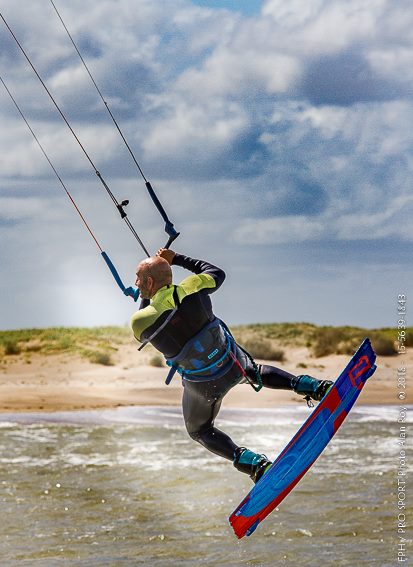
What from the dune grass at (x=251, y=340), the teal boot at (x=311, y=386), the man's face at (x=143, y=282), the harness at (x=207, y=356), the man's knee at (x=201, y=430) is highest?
the man's face at (x=143, y=282)

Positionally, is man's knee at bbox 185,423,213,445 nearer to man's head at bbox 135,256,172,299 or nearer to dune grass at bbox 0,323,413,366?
man's head at bbox 135,256,172,299

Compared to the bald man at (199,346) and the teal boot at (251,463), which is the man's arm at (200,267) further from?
the teal boot at (251,463)

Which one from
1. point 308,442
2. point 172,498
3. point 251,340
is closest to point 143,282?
point 308,442

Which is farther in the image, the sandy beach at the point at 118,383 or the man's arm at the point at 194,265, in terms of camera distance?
the sandy beach at the point at 118,383

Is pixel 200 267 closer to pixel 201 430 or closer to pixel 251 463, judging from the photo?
pixel 201 430

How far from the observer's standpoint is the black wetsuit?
955 centimetres

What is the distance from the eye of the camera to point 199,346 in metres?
9.70

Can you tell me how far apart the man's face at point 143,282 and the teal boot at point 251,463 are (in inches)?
73.8

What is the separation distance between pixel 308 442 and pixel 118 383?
28934 mm

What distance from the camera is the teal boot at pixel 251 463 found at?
33.6 ft

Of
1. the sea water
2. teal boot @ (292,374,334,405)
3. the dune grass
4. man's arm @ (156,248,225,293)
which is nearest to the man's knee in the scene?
teal boot @ (292,374,334,405)

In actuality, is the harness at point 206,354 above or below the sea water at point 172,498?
above

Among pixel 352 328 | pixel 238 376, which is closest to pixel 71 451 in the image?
pixel 238 376

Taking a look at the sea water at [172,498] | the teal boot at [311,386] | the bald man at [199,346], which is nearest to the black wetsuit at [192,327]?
the bald man at [199,346]
